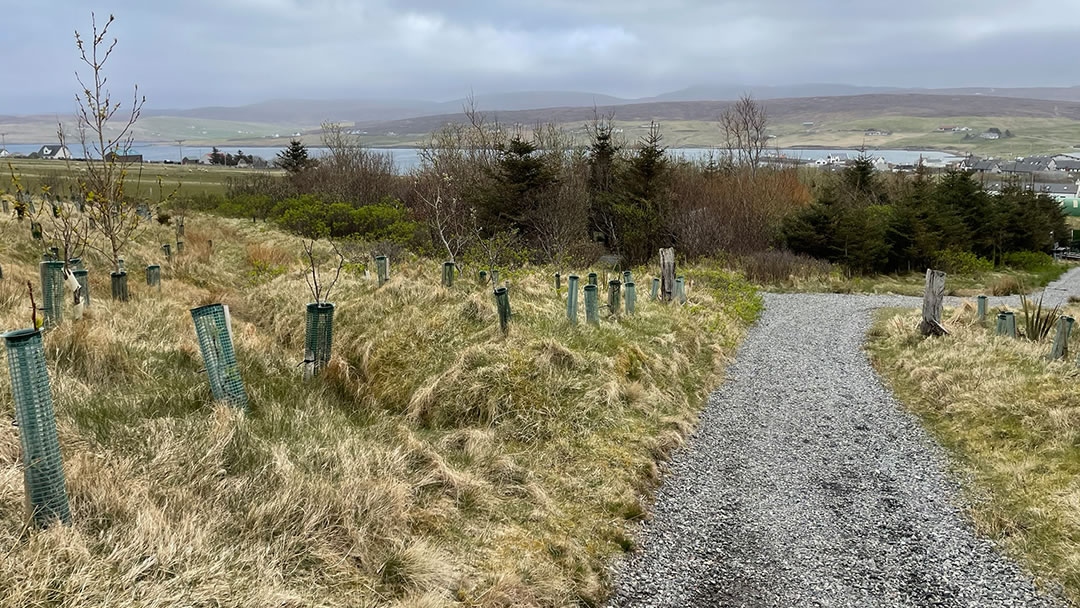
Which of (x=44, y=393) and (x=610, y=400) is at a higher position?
(x=44, y=393)

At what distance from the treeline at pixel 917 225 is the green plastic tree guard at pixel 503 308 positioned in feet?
59.3

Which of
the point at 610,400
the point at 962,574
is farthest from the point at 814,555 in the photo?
the point at 610,400

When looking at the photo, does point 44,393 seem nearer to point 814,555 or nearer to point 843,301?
point 814,555

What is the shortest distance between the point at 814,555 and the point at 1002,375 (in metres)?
5.50

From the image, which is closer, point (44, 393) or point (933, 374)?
point (44, 393)

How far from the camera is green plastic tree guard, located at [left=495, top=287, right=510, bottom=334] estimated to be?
788 cm

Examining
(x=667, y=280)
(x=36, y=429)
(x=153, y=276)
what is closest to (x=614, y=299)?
(x=667, y=280)

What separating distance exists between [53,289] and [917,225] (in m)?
25.3

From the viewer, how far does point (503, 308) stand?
7.93 metres

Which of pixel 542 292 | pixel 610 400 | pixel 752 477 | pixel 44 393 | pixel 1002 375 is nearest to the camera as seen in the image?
pixel 44 393

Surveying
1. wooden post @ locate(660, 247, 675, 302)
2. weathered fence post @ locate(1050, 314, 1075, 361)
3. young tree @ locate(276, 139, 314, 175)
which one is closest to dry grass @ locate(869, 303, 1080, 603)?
weathered fence post @ locate(1050, 314, 1075, 361)

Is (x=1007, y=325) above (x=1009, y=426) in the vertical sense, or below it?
above

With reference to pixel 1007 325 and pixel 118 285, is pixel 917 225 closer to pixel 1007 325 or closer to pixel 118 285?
pixel 1007 325

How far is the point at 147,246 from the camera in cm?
1488
